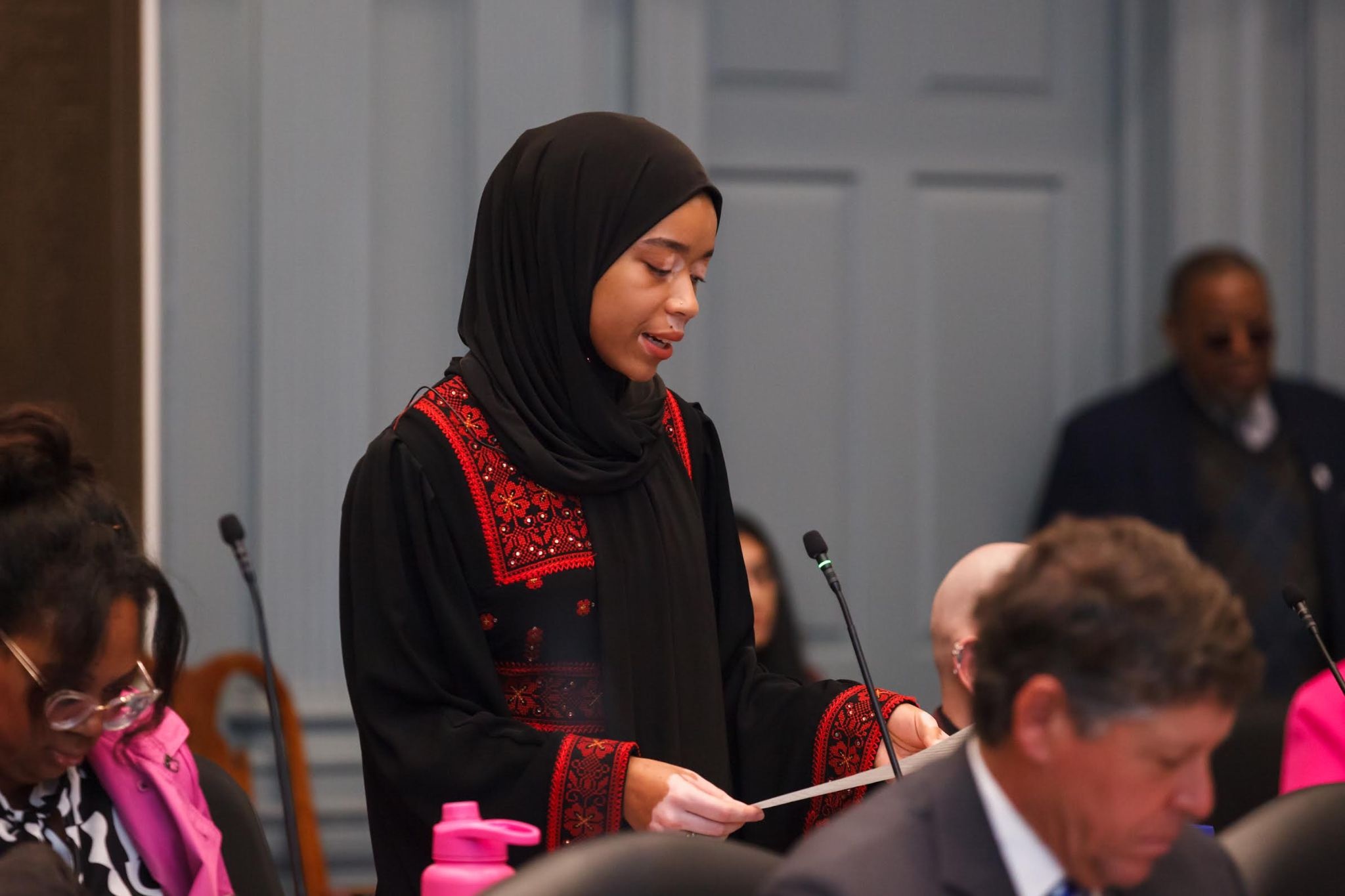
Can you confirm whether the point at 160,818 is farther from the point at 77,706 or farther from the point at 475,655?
the point at 475,655

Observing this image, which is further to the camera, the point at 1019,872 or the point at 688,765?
the point at 688,765

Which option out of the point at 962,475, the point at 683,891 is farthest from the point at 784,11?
the point at 683,891

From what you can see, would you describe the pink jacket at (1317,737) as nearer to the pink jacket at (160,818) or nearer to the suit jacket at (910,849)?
the suit jacket at (910,849)

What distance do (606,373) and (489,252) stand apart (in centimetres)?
19

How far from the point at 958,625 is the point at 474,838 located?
2.68 feet

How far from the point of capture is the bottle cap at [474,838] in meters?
1.49

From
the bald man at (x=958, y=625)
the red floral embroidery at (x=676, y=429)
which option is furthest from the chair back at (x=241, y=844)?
the bald man at (x=958, y=625)

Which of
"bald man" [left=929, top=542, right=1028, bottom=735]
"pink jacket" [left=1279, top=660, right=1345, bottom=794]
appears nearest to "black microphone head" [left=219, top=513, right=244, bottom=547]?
"bald man" [left=929, top=542, right=1028, bottom=735]

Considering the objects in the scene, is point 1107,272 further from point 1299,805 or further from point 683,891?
point 683,891

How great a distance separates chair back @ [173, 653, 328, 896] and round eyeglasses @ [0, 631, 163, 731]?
65.2 inches

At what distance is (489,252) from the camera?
2.00 metres

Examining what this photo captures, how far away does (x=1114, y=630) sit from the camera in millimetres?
1191

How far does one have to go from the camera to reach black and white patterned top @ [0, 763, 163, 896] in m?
1.79

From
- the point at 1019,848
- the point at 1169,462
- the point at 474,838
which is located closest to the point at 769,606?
the point at 1169,462
